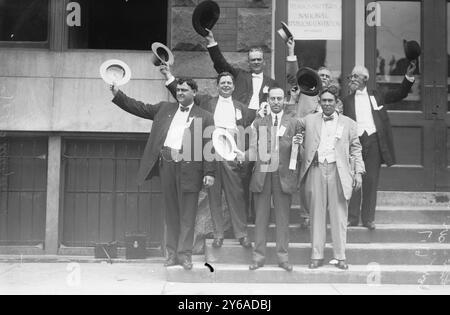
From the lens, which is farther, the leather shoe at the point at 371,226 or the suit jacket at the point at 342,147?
the leather shoe at the point at 371,226

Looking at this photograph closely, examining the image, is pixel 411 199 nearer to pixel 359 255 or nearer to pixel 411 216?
pixel 411 216

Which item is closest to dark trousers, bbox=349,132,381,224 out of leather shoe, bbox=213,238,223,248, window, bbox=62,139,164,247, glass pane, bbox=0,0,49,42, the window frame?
leather shoe, bbox=213,238,223,248

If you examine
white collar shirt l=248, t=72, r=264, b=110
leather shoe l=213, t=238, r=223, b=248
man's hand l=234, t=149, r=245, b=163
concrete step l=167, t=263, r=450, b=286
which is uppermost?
white collar shirt l=248, t=72, r=264, b=110

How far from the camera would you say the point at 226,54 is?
809cm

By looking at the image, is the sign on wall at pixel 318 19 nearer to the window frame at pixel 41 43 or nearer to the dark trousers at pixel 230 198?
the dark trousers at pixel 230 198

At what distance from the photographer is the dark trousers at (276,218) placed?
656 cm

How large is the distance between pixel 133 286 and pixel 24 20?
4.88m

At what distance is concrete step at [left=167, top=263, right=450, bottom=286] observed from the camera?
651cm

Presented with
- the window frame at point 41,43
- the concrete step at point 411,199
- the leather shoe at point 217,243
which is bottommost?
the leather shoe at point 217,243

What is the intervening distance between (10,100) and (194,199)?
362 centimetres

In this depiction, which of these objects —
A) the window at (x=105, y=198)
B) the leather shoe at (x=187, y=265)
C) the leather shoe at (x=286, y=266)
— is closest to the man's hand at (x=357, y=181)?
the leather shoe at (x=286, y=266)

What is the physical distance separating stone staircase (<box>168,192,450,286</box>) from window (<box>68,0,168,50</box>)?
3586 millimetres

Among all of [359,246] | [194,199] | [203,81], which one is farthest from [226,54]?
[359,246]

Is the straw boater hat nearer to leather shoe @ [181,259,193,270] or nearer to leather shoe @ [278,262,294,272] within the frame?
leather shoe @ [181,259,193,270]
